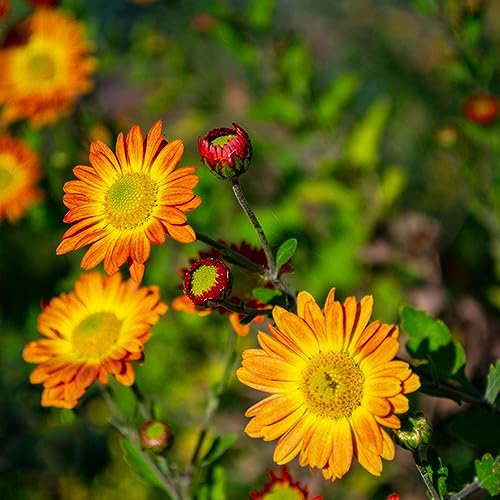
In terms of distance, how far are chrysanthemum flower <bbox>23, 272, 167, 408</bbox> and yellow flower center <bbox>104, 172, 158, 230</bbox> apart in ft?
0.83

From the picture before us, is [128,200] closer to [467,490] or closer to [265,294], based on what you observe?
[265,294]

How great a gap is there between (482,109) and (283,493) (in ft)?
5.27

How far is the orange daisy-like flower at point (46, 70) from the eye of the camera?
3.04 metres

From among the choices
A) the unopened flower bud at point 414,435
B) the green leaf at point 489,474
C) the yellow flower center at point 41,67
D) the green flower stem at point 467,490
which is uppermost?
the unopened flower bud at point 414,435

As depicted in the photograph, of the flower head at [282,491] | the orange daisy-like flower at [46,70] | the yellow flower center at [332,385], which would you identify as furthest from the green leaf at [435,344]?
the orange daisy-like flower at [46,70]

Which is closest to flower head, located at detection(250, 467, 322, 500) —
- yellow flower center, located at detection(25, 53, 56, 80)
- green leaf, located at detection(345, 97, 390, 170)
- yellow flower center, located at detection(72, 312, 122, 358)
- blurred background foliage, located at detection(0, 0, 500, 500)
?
yellow flower center, located at detection(72, 312, 122, 358)

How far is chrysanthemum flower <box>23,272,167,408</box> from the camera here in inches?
63.1

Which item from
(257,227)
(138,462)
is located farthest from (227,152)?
(138,462)

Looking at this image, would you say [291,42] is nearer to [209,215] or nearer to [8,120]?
[209,215]

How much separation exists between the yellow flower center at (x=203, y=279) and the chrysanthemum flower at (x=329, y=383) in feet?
0.44

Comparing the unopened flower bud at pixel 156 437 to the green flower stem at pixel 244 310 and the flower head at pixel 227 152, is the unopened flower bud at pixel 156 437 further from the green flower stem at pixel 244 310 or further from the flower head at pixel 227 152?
the flower head at pixel 227 152

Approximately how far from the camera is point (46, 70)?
320 cm

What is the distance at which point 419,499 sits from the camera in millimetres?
2600

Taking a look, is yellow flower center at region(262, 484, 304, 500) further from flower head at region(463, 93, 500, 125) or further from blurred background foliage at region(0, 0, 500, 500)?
flower head at region(463, 93, 500, 125)
